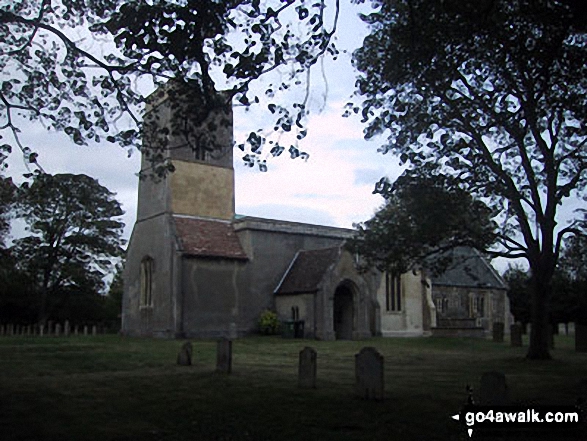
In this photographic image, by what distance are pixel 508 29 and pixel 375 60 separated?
4.40 meters

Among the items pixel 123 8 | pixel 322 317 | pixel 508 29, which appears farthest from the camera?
pixel 322 317

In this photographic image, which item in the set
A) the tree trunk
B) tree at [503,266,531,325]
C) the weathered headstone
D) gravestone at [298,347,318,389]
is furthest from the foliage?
tree at [503,266,531,325]

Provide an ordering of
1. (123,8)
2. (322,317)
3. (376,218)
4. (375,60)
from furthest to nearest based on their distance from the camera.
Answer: (322,317) → (376,218) → (375,60) → (123,8)

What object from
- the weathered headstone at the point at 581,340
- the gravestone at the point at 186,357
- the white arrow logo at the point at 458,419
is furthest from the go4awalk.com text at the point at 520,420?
the weathered headstone at the point at 581,340

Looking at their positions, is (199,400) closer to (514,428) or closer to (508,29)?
(514,428)

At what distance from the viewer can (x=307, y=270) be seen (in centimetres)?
3794

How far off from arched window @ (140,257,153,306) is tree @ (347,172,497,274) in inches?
742

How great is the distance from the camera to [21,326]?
49.9 metres

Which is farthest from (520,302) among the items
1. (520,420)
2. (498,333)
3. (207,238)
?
(520,420)

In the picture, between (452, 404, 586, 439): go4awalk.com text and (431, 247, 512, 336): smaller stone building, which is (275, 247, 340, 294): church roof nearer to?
(431, 247, 512, 336): smaller stone building

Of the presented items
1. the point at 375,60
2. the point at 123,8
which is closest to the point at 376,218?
the point at 375,60

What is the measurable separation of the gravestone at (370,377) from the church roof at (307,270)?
23.8 meters

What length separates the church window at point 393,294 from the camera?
4156 centimetres

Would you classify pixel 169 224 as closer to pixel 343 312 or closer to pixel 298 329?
pixel 298 329
